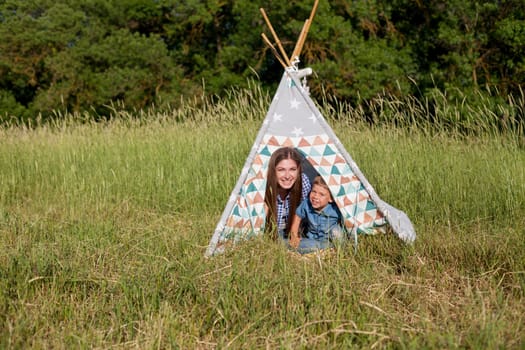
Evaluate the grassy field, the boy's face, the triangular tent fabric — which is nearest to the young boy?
the boy's face

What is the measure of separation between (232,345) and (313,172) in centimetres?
229

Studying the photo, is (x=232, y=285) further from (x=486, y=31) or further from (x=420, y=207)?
(x=486, y=31)

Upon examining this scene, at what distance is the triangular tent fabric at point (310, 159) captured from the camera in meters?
3.89

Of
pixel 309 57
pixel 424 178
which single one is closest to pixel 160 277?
pixel 424 178

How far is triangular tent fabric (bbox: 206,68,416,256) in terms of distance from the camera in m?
3.89

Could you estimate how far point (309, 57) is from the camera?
13062 mm

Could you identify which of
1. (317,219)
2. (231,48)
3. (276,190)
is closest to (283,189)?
(276,190)

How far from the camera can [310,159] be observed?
4008 mm

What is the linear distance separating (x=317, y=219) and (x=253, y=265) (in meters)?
0.91

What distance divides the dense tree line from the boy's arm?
7.64 m

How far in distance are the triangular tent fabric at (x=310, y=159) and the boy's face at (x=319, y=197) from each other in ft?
0.37

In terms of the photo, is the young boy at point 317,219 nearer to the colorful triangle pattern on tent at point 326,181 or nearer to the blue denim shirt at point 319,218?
the blue denim shirt at point 319,218

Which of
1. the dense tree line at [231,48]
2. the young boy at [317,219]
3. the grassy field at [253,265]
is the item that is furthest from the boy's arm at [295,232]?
the dense tree line at [231,48]

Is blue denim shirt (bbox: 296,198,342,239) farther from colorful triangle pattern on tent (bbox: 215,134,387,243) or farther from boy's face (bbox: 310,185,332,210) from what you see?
colorful triangle pattern on tent (bbox: 215,134,387,243)
